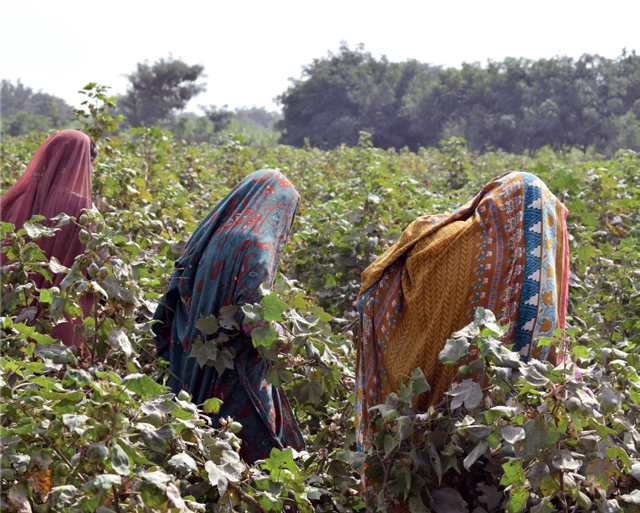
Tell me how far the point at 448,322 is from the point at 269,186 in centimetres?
84

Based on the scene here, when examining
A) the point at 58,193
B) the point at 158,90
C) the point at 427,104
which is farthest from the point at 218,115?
the point at 58,193

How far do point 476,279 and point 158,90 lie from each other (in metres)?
37.4

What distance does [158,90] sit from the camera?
35562 millimetres

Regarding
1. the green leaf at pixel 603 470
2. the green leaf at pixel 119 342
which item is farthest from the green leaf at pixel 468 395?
the green leaf at pixel 119 342

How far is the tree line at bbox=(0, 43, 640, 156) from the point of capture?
89.3 ft

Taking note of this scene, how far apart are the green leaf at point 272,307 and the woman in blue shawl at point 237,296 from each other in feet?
0.92

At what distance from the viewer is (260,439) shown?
1.95 m

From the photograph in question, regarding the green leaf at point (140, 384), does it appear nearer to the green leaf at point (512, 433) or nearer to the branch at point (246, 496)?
the branch at point (246, 496)

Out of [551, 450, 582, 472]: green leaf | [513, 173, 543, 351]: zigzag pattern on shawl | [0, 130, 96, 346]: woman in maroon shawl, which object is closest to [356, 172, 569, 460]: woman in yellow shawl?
[513, 173, 543, 351]: zigzag pattern on shawl

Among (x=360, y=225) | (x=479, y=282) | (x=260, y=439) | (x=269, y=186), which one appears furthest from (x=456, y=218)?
(x=360, y=225)

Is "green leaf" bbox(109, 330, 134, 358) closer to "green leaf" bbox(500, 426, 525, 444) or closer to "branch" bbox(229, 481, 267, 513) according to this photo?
"branch" bbox(229, 481, 267, 513)

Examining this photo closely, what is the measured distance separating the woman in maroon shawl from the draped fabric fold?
1.55m

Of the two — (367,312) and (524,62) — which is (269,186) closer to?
(367,312)

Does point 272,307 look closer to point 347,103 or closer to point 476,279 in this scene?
point 476,279
